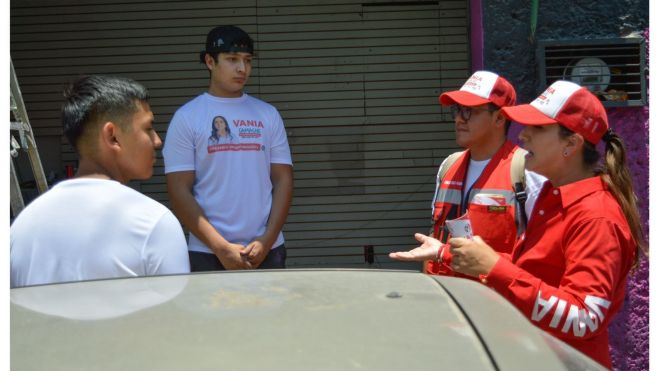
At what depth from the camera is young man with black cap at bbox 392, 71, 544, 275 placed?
3.69 m

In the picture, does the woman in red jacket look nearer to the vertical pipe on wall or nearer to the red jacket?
the red jacket

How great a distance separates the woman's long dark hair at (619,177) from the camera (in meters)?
2.97

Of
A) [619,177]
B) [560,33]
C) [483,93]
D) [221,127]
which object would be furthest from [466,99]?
[560,33]

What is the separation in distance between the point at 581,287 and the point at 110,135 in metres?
1.67

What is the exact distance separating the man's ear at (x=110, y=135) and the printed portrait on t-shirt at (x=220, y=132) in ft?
5.66

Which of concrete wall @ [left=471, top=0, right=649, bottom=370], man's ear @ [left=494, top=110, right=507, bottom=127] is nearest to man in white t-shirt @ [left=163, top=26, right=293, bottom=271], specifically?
man's ear @ [left=494, top=110, right=507, bottom=127]

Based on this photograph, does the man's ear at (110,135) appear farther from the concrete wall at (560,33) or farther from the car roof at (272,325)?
the concrete wall at (560,33)

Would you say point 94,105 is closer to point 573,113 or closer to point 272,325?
point 272,325

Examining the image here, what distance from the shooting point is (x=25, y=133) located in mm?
4609

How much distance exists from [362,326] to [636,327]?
167 inches

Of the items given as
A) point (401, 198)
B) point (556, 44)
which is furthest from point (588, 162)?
point (401, 198)

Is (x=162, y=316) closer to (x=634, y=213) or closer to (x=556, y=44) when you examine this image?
(x=634, y=213)

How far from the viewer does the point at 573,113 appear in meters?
3.13

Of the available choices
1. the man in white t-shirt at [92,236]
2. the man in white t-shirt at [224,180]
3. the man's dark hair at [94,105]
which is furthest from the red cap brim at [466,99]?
the man in white t-shirt at [92,236]
